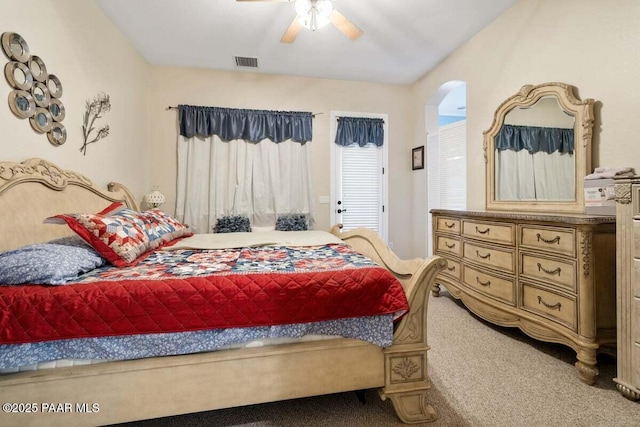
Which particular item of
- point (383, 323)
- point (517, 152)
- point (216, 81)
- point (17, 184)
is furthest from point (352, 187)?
point (17, 184)

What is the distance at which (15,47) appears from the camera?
1789 millimetres

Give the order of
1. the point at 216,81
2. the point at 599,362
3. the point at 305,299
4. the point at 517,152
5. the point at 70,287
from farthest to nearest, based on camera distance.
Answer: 1. the point at 216,81
2. the point at 517,152
3. the point at 599,362
4. the point at 305,299
5. the point at 70,287

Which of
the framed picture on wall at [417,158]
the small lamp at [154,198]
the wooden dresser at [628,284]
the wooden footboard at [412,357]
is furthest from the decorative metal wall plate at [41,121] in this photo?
the framed picture on wall at [417,158]

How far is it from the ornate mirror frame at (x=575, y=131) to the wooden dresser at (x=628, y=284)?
0.63m

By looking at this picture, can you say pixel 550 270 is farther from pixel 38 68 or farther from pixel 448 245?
pixel 38 68

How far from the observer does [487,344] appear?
2238 millimetres

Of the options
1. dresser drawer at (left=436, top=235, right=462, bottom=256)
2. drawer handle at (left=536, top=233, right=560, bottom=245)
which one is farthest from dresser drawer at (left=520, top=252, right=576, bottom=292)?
dresser drawer at (left=436, top=235, right=462, bottom=256)

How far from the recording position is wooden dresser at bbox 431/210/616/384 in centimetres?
174

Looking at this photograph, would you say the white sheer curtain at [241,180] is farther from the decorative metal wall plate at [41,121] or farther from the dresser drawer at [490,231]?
the dresser drawer at [490,231]

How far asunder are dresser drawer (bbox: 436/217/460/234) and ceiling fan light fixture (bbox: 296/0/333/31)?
2169 mm

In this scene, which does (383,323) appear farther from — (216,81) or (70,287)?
(216,81)

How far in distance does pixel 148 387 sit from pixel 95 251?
0.88 m

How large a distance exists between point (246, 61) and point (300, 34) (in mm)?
938

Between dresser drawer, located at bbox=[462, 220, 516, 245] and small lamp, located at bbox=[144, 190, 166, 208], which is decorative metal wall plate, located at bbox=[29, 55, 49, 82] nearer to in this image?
small lamp, located at bbox=[144, 190, 166, 208]
